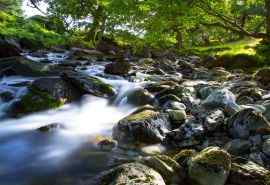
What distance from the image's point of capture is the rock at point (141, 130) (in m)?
9.06

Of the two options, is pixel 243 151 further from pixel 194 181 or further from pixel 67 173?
pixel 67 173

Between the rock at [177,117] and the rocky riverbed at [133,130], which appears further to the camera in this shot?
the rock at [177,117]

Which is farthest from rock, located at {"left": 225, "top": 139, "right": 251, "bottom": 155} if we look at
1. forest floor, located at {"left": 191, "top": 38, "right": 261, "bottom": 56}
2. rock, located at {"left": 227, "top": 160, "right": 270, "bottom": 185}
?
forest floor, located at {"left": 191, "top": 38, "right": 261, "bottom": 56}

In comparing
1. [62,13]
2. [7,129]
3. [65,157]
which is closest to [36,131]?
[7,129]

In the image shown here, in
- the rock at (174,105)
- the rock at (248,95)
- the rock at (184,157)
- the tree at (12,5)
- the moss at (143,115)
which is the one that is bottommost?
the rock at (184,157)

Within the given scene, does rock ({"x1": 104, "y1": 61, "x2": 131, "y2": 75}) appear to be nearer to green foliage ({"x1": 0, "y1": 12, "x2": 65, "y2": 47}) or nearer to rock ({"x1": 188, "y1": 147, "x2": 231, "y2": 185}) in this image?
green foliage ({"x1": 0, "y1": 12, "x2": 65, "y2": 47})

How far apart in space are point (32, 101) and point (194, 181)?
6.87m

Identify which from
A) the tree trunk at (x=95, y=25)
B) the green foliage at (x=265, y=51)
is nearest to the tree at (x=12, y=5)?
the tree trunk at (x=95, y=25)

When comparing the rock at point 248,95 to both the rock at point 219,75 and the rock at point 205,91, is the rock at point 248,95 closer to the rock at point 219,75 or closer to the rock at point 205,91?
the rock at point 205,91

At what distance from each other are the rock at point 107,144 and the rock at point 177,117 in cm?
166

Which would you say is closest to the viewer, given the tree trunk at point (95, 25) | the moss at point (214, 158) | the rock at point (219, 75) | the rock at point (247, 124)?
the moss at point (214, 158)

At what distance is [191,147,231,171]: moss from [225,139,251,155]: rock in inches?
57.0

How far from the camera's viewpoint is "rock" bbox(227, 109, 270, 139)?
28.6 ft

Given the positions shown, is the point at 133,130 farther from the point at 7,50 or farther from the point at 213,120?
the point at 7,50
